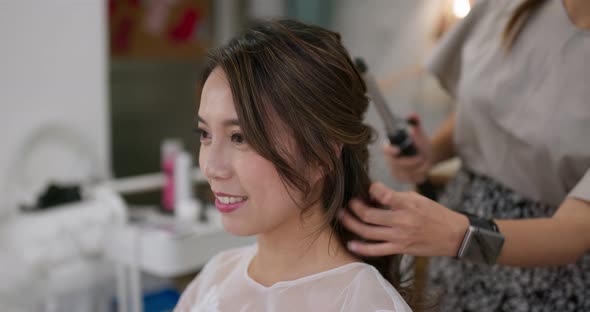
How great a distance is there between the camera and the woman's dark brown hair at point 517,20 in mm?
1131

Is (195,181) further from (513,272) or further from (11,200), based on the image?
(513,272)

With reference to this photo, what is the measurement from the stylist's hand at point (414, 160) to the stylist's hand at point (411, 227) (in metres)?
0.36

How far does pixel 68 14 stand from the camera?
2.06 meters

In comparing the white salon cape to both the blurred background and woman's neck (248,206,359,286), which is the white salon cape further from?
the blurred background

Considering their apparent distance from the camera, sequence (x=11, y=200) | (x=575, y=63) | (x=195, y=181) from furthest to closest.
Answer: (x=195, y=181), (x=11, y=200), (x=575, y=63)

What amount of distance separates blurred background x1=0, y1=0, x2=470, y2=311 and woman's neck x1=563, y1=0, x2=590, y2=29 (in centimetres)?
66

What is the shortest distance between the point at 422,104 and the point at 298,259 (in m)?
1.68

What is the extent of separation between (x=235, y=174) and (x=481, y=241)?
1.16 ft

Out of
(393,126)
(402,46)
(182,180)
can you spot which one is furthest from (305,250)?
(402,46)

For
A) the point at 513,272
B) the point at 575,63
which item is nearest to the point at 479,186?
the point at 513,272

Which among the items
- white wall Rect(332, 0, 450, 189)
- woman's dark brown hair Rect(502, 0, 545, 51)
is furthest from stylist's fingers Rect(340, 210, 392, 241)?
white wall Rect(332, 0, 450, 189)

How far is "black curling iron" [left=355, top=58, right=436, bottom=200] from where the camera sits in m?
1.12

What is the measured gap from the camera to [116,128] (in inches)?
102

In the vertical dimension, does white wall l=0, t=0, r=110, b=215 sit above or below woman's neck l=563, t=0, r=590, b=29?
below
